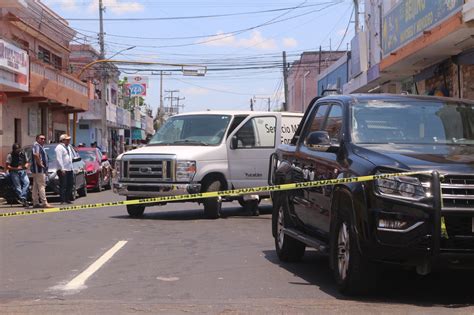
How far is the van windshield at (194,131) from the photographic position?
13.8m

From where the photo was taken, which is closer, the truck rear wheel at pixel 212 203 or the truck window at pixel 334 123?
the truck window at pixel 334 123

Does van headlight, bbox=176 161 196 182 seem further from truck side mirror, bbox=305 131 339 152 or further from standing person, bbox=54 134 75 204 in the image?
truck side mirror, bbox=305 131 339 152

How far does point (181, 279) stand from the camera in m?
7.10

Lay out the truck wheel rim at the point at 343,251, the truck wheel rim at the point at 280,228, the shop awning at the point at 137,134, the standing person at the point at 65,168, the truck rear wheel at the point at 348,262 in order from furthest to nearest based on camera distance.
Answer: the shop awning at the point at 137,134, the standing person at the point at 65,168, the truck wheel rim at the point at 280,228, the truck wheel rim at the point at 343,251, the truck rear wheel at the point at 348,262

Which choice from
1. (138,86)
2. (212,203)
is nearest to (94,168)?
Answer: (212,203)

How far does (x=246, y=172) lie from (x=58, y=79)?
18.8 meters

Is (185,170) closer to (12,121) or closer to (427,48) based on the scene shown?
(427,48)

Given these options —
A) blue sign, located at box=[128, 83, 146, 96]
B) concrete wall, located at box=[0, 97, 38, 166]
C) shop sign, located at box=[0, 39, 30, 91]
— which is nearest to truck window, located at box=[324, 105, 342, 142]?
shop sign, located at box=[0, 39, 30, 91]

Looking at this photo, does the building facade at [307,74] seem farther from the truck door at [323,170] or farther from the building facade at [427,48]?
the truck door at [323,170]

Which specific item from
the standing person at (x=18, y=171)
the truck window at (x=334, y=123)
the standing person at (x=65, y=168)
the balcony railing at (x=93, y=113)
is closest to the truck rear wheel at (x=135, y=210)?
the standing person at (x=65, y=168)

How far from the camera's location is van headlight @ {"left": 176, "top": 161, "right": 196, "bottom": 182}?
42.3 ft

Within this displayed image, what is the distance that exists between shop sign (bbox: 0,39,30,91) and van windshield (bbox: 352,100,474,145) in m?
17.5

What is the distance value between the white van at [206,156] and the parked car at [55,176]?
14.6ft

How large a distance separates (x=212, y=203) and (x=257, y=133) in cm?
213
